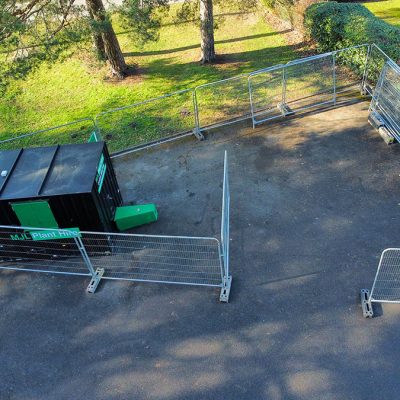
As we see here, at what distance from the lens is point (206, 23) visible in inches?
610

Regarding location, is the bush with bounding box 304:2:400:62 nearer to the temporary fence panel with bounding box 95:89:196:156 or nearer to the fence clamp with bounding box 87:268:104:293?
the temporary fence panel with bounding box 95:89:196:156

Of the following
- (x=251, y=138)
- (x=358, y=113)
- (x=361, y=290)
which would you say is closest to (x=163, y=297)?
(x=361, y=290)

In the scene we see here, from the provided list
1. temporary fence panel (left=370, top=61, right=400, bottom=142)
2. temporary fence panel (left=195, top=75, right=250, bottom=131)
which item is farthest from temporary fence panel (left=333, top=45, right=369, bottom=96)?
temporary fence panel (left=195, top=75, right=250, bottom=131)

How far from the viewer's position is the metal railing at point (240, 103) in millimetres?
12555

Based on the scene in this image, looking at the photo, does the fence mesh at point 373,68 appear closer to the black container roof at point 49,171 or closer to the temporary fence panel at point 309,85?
the temporary fence panel at point 309,85

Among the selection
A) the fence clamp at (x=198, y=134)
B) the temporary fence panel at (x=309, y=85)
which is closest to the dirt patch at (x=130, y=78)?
the fence clamp at (x=198, y=134)

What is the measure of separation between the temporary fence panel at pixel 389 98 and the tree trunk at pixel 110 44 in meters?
8.11

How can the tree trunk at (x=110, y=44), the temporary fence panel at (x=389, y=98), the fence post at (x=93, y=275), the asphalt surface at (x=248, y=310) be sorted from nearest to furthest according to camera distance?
the asphalt surface at (x=248, y=310)
the fence post at (x=93, y=275)
the temporary fence panel at (x=389, y=98)
the tree trunk at (x=110, y=44)

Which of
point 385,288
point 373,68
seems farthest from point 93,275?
point 373,68

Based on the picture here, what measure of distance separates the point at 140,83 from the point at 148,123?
3218 mm

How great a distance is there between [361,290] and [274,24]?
48.6 feet

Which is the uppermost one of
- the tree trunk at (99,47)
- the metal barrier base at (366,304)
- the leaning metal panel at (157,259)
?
the tree trunk at (99,47)

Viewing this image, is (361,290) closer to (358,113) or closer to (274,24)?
(358,113)

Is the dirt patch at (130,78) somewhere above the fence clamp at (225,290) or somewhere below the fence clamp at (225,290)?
above
